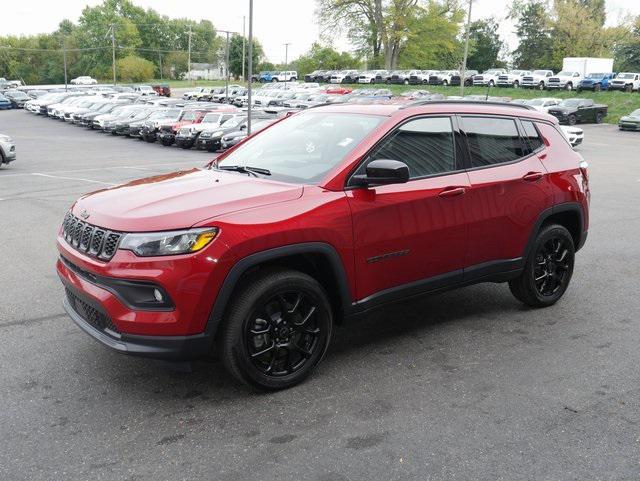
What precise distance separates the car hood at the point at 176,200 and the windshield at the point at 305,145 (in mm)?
253

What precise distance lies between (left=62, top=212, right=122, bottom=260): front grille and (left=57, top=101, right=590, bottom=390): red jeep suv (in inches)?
0.4

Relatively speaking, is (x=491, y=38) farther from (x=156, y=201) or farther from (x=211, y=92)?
(x=156, y=201)

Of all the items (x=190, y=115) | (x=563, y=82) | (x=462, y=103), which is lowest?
(x=190, y=115)

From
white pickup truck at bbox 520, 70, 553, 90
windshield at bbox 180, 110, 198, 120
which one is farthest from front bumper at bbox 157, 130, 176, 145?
white pickup truck at bbox 520, 70, 553, 90

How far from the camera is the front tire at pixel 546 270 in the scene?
541 centimetres

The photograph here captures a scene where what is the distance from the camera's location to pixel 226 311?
12.2 ft

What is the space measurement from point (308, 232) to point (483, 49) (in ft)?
323

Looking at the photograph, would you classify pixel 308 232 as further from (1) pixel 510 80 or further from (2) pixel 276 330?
(1) pixel 510 80

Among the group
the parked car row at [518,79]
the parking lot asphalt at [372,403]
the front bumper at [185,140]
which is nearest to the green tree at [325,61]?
the parked car row at [518,79]

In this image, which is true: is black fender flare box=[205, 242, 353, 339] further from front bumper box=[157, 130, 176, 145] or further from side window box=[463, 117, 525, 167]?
front bumper box=[157, 130, 176, 145]

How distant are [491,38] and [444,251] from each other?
102327mm

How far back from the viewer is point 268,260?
3.74 m

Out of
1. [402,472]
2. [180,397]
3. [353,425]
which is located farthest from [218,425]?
[402,472]

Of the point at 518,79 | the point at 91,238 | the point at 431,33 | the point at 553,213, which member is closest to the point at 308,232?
the point at 91,238
